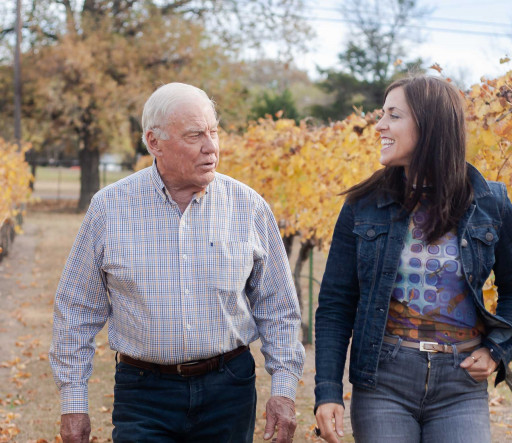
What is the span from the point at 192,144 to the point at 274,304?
0.71 metres

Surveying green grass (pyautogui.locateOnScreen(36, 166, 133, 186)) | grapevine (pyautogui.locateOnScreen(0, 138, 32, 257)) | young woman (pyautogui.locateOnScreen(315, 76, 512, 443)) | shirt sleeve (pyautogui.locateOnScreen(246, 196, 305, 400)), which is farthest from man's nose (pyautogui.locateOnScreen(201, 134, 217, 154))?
green grass (pyautogui.locateOnScreen(36, 166, 133, 186))

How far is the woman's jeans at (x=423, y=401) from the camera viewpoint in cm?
235

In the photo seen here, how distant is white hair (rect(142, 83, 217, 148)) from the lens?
2.83 meters

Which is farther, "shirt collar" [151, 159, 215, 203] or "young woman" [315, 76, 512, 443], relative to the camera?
"shirt collar" [151, 159, 215, 203]

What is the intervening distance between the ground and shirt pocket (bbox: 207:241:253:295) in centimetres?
302

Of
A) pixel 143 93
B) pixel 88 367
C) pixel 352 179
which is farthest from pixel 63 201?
pixel 88 367

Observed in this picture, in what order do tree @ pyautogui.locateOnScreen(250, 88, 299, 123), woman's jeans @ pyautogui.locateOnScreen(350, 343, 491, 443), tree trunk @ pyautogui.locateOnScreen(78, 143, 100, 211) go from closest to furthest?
woman's jeans @ pyautogui.locateOnScreen(350, 343, 491, 443) → tree trunk @ pyautogui.locateOnScreen(78, 143, 100, 211) → tree @ pyautogui.locateOnScreen(250, 88, 299, 123)

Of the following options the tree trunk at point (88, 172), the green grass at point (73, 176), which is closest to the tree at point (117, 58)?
the tree trunk at point (88, 172)

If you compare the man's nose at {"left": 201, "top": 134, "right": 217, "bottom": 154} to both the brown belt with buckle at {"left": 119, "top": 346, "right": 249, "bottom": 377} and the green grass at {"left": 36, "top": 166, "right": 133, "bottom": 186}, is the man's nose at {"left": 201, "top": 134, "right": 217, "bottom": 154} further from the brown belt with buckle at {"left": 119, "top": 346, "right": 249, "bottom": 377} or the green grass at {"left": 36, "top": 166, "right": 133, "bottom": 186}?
the green grass at {"left": 36, "top": 166, "right": 133, "bottom": 186}

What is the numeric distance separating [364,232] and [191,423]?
0.95 meters

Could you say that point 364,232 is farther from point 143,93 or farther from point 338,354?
point 143,93

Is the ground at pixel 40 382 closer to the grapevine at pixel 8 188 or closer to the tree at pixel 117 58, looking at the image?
the grapevine at pixel 8 188

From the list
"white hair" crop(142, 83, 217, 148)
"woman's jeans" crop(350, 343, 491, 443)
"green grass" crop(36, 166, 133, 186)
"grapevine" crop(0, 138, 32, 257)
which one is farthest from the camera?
"green grass" crop(36, 166, 133, 186)

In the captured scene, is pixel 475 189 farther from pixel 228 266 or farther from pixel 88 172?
pixel 88 172
